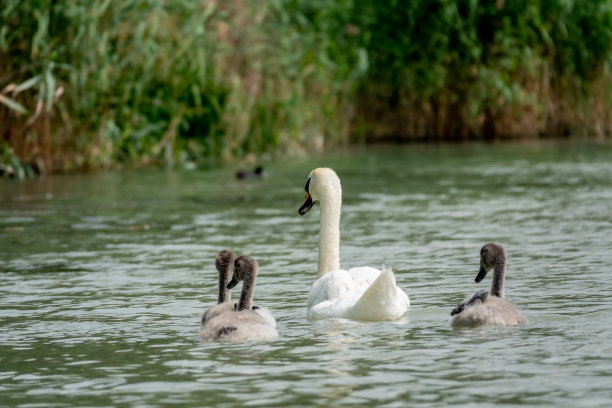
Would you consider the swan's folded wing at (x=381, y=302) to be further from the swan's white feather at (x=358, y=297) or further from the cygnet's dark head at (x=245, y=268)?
the cygnet's dark head at (x=245, y=268)

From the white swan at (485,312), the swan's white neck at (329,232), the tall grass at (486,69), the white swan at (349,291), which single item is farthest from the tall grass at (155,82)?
the white swan at (485,312)

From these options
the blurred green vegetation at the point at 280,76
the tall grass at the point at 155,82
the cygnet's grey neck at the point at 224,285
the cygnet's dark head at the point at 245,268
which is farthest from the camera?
the blurred green vegetation at the point at 280,76

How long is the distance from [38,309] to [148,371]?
2200 mm

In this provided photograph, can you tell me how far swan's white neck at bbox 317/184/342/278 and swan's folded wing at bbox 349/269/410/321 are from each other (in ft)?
2.93

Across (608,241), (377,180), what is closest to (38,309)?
A: (608,241)

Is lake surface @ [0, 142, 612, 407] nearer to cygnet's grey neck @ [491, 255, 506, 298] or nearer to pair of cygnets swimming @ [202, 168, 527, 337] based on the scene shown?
pair of cygnets swimming @ [202, 168, 527, 337]

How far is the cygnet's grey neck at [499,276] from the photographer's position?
25.1 feet

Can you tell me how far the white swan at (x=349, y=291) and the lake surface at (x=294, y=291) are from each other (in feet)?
0.29

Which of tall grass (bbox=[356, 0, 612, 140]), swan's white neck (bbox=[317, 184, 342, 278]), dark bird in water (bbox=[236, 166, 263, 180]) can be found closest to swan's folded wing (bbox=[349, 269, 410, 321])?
swan's white neck (bbox=[317, 184, 342, 278])

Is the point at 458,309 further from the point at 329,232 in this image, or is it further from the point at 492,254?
the point at 329,232

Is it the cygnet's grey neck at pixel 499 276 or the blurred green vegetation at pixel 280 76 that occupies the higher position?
the blurred green vegetation at pixel 280 76

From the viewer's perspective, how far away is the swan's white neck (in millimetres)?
8641

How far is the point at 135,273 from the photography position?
33.3 ft

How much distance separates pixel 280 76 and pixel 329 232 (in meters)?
14.1
